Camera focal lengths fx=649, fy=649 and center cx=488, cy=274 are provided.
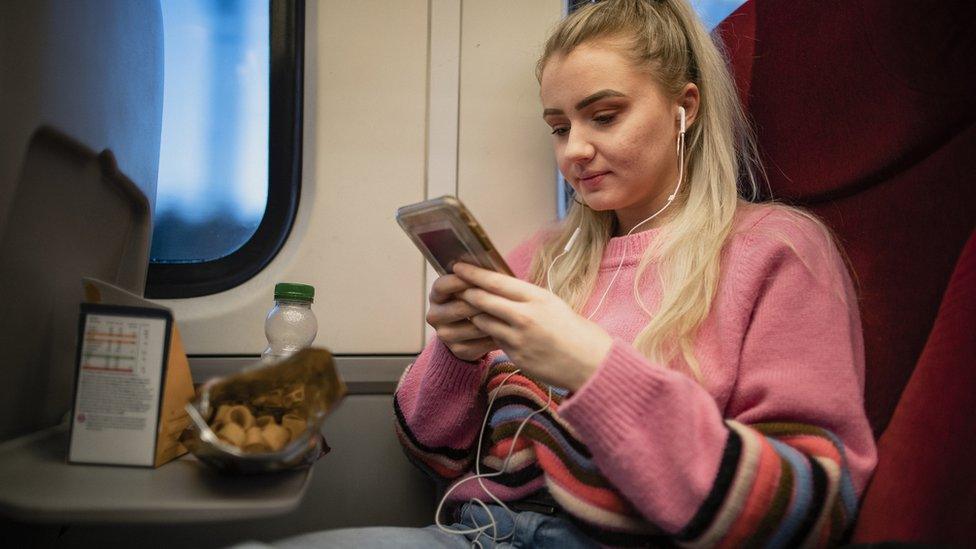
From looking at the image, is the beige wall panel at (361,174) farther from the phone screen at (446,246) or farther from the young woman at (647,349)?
the phone screen at (446,246)

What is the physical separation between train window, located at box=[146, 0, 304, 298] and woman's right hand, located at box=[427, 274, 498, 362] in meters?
0.60

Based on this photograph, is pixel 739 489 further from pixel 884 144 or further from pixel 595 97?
pixel 595 97

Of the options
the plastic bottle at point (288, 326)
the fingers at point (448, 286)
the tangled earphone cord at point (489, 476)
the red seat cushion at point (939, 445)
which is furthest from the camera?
the plastic bottle at point (288, 326)

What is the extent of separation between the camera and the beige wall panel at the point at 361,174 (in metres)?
1.48

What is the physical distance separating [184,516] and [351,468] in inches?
27.4

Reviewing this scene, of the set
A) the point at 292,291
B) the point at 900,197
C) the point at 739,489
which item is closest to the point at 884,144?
the point at 900,197

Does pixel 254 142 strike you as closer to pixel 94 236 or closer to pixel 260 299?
pixel 260 299

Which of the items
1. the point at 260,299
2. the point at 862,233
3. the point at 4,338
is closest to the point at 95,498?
the point at 4,338

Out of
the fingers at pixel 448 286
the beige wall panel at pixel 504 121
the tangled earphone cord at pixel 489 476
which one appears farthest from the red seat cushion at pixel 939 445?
the beige wall panel at pixel 504 121

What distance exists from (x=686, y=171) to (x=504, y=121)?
0.46m

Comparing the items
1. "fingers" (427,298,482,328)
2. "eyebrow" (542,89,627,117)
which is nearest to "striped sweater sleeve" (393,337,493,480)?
"fingers" (427,298,482,328)

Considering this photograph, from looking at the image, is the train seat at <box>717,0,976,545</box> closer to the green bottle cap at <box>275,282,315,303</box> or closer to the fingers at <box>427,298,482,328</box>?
the fingers at <box>427,298,482,328</box>

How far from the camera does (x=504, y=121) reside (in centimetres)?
153

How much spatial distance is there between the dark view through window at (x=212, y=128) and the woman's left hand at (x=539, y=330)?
0.81 meters
